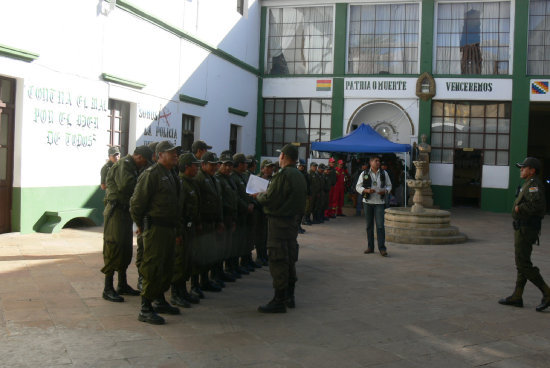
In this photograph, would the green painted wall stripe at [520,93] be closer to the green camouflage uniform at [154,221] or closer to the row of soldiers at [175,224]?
the row of soldiers at [175,224]

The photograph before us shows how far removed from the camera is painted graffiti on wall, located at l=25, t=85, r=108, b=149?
35.2ft

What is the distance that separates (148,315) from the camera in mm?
5359

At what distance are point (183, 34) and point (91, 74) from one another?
4355mm

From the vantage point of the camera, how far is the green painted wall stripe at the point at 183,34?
1344cm

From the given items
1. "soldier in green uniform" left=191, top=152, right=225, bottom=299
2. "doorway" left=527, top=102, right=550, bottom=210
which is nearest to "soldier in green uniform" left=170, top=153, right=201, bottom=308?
"soldier in green uniform" left=191, top=152, right=225, bottom=299

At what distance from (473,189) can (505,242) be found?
9.96m

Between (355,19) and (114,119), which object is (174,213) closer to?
(114,119)

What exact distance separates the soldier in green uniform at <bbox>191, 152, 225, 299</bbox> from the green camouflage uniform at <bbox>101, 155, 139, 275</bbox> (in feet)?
2.54

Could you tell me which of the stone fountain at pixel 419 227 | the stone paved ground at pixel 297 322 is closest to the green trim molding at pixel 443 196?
the stone fountain at pixel 419 227

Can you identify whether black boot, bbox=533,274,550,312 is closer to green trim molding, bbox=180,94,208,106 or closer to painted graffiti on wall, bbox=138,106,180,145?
painted graffiti on wall, bbox=138,106,180,145

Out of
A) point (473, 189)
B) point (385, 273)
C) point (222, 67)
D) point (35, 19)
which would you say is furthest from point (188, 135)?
point (473, 189)

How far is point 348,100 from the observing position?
21.3 meters

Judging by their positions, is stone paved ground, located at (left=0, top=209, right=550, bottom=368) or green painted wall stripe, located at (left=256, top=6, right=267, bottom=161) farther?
green painted wall stripe, located at (left=256, top=6, right=267, bottom=161)

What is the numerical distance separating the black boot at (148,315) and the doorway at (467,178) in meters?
17.4
